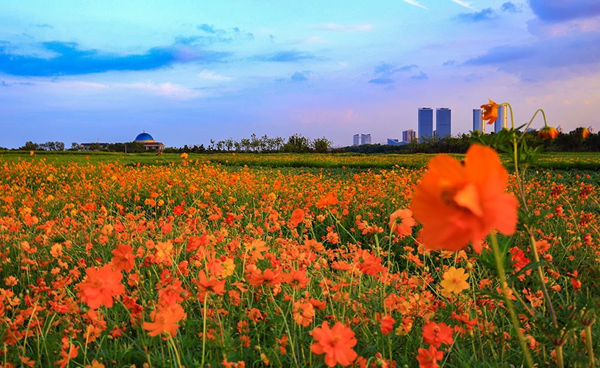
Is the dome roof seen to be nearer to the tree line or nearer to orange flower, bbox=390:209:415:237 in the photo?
the tree line

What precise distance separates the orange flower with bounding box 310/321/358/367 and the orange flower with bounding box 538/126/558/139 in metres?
→ 1.09

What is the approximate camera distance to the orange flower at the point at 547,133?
1.60m

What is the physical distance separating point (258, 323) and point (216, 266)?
0.69 m

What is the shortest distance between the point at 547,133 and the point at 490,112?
0.30 m

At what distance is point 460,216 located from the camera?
57cm

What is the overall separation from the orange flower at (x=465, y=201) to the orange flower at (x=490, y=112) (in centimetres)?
97

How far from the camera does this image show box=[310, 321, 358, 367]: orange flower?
100 centimetres

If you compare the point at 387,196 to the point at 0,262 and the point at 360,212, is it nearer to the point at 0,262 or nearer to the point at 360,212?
the point at 360,212

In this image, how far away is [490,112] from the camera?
1476 mm

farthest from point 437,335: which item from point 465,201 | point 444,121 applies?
point 444,121

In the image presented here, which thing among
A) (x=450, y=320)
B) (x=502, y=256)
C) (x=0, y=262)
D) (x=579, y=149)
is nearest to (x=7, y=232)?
(x=0, y=262)

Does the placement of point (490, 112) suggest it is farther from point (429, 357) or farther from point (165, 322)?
point (165, 322)

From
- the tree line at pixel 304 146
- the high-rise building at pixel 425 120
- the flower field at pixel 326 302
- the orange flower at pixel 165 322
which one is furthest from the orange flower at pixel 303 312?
the high-rise building at pixel 425 120

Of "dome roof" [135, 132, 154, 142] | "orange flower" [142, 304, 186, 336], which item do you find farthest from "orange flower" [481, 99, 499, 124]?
"dome roof" [135, 132, 154, 142]
